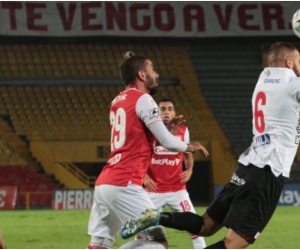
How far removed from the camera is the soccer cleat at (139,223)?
5.34 m

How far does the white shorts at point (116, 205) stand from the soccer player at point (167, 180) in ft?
11.5

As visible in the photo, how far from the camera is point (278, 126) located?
19.4ft

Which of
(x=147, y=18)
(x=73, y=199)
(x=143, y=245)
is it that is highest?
(x=147, y=18)

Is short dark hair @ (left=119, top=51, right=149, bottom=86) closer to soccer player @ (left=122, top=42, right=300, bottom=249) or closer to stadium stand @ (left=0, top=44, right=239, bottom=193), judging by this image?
soccer player @ (left=122, top=42, right=300, bottom=249)

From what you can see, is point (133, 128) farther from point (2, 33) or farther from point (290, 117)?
point (2, 33)

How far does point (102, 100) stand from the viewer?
24.6m

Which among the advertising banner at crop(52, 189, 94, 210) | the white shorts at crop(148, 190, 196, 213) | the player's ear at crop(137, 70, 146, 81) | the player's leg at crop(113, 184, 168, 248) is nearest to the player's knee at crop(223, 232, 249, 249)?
the player's leg at crop(113, 184, 168, 248)

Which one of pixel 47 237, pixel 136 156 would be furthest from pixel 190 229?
pixel 47 237

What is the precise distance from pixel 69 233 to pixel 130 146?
6349mm

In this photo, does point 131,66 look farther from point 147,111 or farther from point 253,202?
point 253,202

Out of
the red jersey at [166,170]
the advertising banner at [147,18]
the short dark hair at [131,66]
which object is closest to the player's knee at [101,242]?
the short dark hair at [131,66]

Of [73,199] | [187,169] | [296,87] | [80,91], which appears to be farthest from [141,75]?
[80,91]

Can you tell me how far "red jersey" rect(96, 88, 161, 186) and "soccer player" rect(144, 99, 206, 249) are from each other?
3.53 m

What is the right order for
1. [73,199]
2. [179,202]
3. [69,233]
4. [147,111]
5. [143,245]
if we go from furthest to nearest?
1. [73,199]
2. [69,233]
3. [179,202]
4. [147,111]
5. [143,245]
